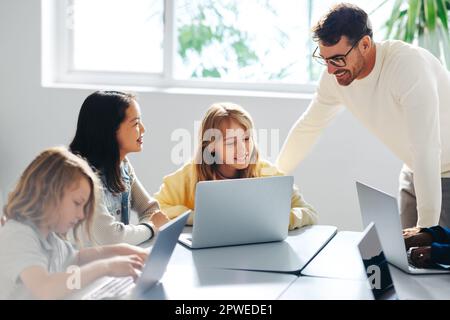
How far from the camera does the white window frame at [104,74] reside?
399cm

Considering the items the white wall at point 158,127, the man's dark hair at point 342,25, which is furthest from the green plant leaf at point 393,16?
the man's dark hair at point 342,25

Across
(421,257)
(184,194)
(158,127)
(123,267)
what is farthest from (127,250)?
(158,127)

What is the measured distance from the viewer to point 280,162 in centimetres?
301

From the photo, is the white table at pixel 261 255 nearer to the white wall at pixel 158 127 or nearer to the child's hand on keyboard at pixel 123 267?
the child's hand on keyboard at pixel 123 267

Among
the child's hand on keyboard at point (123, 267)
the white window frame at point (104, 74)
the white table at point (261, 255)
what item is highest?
the white window frame at point (104, 74)

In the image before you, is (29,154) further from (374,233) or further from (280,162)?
(374,233)

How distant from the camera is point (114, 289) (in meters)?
1.76

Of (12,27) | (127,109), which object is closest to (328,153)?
(127,109)

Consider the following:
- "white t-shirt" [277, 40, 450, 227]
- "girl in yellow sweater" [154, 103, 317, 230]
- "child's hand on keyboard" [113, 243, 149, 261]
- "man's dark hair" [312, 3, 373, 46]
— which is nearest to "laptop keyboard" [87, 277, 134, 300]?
"child's hand on keyboard" [113, 243, 149, 261]

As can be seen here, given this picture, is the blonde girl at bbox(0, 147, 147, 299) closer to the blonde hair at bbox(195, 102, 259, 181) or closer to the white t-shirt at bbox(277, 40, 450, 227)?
the blonde hair at bbox(195, 102, 259, 181)

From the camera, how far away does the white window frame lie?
3988 millimetres

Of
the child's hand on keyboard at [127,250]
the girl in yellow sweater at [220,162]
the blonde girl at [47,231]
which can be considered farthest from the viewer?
the girl in yellow sweater at [220,162]

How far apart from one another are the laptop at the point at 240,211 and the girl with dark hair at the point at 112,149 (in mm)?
219

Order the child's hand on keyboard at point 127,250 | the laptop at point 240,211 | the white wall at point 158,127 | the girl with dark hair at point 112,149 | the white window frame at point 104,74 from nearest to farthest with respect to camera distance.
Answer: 1. the child's hand on keyboard at point 127,250
2. the laptop at point 240,211
3. the girl with dark hair at point 112,149
4. the white wall at point 158,127
5. the white window frame at point 104,74
